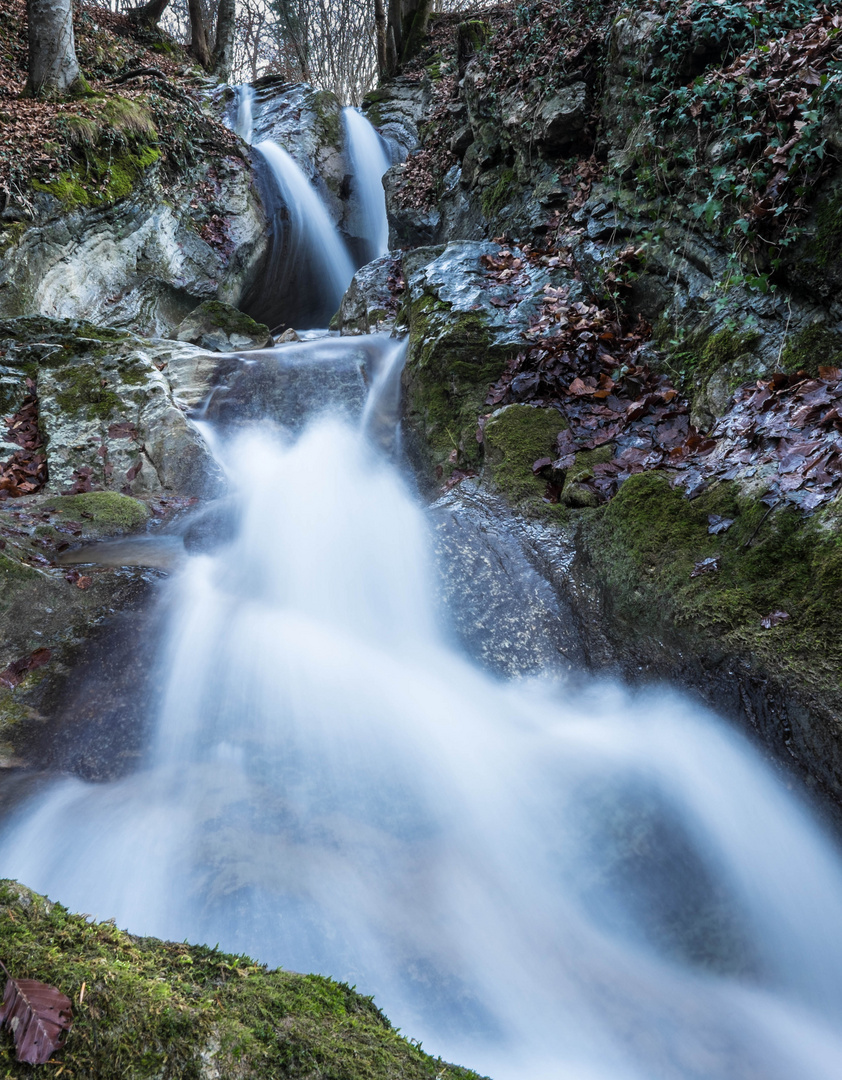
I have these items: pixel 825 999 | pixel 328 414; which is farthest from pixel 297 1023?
pixel 328 414

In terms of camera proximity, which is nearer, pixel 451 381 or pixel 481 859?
pixel 481 859

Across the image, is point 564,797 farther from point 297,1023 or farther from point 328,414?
point 328,414

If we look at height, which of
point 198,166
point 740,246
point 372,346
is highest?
point 198,166

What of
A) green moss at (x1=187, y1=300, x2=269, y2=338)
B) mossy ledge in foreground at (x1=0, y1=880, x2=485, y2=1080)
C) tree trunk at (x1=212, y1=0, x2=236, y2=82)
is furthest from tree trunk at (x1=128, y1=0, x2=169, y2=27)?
mossy ledge in foreground at (x1=0, y1=880, x2=485, y2=1080)

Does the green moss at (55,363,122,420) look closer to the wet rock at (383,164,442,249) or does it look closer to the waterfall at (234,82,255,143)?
the wet rock at (383,164,442,249)

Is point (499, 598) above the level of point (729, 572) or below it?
below

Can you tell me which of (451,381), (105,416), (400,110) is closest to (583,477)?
(451,381)

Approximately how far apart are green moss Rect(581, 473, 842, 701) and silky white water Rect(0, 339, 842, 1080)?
1.49ft

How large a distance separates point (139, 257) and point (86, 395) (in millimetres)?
4994

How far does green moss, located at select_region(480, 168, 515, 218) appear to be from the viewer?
8.29m

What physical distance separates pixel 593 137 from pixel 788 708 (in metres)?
7.21

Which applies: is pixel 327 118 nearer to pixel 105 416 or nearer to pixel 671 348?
pixel 105 416

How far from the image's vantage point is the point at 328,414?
6688mm

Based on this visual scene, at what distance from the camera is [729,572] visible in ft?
9.59
